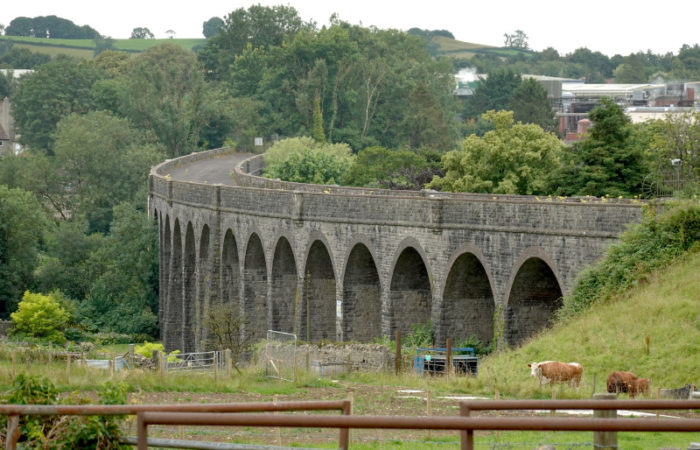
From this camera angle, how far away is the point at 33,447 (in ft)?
38.2

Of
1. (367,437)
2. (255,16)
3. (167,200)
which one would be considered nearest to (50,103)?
(255,16)

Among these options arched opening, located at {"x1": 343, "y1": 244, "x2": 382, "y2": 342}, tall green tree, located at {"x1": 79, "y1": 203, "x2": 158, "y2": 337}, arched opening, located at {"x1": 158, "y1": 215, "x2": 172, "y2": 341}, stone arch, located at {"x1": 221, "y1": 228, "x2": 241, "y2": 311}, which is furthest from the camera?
tall green tree, located at {"x1": 79, "y1": 203, "x2": 158, "y2": 337}

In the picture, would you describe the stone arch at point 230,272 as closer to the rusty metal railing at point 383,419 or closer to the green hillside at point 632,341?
the green hillside at point 632,341

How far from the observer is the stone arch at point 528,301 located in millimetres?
33094

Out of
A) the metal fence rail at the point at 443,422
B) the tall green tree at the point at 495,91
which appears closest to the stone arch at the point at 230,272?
the metal fence rail at the point at 443,422

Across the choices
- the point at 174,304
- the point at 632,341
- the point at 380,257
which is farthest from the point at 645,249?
the point at 174,304

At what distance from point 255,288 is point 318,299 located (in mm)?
5131

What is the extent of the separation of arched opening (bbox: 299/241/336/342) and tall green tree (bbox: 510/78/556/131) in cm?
6890

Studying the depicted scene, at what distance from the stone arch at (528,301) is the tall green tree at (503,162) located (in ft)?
63.8

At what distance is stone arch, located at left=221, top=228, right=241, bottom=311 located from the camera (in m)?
49.9

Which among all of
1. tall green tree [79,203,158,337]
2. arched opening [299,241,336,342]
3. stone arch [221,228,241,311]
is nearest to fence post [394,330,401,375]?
arched opening [299,241,336,342]

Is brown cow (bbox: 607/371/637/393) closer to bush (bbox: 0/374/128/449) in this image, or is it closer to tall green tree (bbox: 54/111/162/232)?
bush (bbox: 0/374/128/449)

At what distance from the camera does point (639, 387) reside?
22.0 metres

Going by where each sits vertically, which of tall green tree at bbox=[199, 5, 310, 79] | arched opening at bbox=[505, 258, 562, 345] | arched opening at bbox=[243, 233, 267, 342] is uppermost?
tall green tree at bbox=[199, 5, 310, 79]
